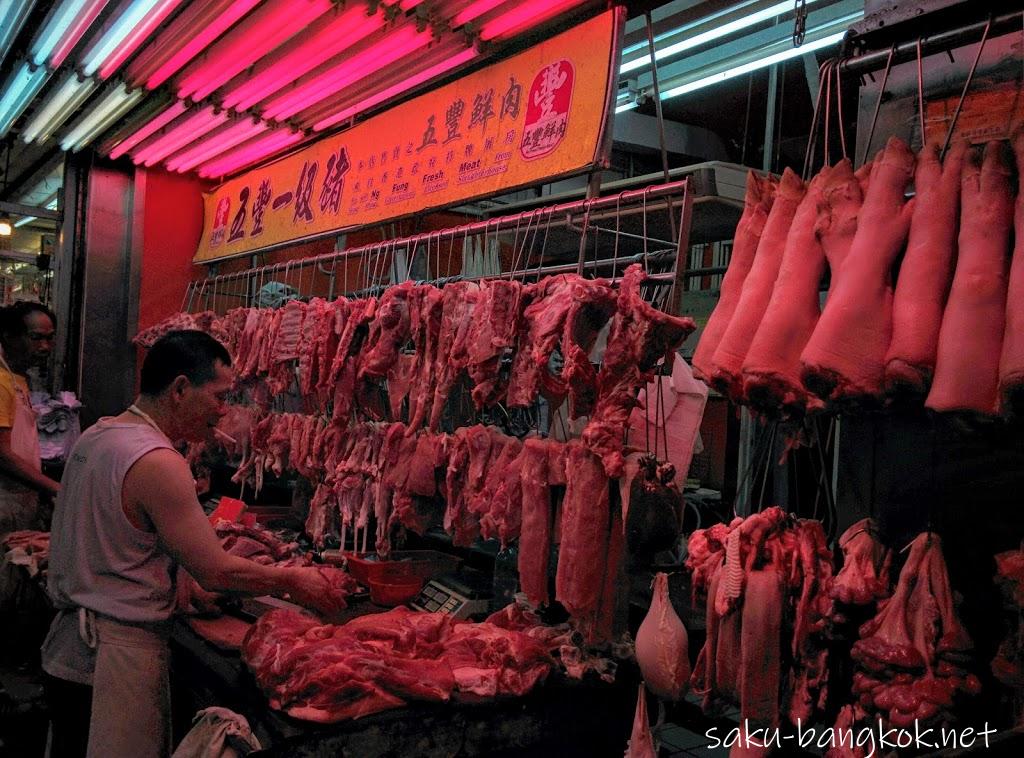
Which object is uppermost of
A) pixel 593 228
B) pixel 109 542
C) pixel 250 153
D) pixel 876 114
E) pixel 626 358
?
pixel 250 153

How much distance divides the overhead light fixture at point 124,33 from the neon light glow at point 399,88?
1.37 m

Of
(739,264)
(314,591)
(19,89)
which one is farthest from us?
(19,89)

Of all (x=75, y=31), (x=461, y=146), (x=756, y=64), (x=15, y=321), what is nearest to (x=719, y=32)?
(x=756, y=64)

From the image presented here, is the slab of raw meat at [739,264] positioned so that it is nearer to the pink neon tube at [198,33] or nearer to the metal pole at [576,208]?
the metal pole at [576,208]

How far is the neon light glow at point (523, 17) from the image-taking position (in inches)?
160

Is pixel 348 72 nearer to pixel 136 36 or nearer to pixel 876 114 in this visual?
pixel 136 36

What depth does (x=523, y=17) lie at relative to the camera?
4.23 m

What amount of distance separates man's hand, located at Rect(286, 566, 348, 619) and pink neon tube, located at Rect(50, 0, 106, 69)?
370cm

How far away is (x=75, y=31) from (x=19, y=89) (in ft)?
5.59

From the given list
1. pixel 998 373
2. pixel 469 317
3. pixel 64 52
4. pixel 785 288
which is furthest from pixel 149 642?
pixel 64 52

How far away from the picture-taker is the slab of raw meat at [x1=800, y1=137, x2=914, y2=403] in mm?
2074

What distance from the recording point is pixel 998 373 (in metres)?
1.88

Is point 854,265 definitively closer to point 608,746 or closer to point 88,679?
point 608,746
